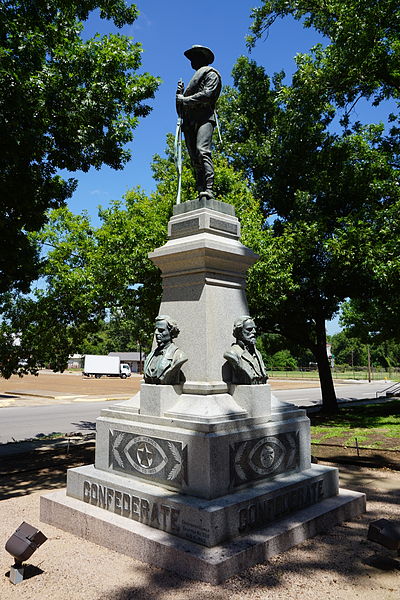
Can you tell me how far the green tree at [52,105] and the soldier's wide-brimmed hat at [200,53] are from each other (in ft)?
8.92

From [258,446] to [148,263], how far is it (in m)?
8.50

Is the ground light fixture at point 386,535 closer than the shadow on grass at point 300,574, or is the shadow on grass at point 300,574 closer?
the shadow on grass at point 300,574

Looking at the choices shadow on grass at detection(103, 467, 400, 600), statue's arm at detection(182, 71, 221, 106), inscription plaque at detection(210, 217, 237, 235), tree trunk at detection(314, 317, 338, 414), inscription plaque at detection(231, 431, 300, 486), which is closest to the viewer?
shadow on grass at detection(103, 467, 400, 600)

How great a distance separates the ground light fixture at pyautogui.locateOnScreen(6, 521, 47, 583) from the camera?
370cm

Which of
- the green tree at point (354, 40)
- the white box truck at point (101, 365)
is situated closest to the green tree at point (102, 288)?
the green tree at point (354, 40)

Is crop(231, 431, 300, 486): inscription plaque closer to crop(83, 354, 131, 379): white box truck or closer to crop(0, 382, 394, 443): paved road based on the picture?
crop(0, 382, 394, 443): paved road

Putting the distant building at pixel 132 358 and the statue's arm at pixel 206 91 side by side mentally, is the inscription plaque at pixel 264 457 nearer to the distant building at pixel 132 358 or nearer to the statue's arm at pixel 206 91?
the statue's arm at pixel 206 91

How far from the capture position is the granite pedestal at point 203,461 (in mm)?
4043

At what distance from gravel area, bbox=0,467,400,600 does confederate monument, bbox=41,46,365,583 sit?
130 mm

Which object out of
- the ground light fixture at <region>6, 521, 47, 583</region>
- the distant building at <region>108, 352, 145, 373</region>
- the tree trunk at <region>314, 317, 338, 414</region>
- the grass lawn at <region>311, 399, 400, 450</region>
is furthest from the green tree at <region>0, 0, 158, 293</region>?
the distant building at <region>108, 352, 145, 373</region>

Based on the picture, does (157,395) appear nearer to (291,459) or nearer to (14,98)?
(291,459)

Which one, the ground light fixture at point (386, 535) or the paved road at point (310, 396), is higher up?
the ground light fixture at point (386, 535)

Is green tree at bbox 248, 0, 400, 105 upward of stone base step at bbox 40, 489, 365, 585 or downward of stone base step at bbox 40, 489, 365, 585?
upward

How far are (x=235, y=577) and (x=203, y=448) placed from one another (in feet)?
3.57
